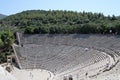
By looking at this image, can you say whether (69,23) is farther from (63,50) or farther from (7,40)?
(63,50)

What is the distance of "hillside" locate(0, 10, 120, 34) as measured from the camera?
6303 cm

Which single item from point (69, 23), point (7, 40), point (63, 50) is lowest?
point (63, 50)

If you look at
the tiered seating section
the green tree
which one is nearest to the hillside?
the tiered seating section

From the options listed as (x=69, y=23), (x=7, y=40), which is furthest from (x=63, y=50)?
(x=69, y=23)

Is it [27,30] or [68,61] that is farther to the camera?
[27,30]

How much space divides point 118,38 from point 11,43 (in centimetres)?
2411

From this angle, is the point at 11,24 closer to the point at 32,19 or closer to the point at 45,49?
the point at 32,19

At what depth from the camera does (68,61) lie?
49.4m

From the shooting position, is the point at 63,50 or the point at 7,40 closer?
the point at 63,50

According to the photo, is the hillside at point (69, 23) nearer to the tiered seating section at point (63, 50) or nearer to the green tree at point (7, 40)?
the tiered seating section at point (63, 50)

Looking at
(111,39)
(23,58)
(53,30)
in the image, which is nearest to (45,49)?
(23,58)

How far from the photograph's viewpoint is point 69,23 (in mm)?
81312

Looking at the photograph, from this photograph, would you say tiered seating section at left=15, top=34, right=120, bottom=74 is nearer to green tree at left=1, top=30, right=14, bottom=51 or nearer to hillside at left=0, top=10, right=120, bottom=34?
green tree at left=1, top=30, right=14, bottom=51

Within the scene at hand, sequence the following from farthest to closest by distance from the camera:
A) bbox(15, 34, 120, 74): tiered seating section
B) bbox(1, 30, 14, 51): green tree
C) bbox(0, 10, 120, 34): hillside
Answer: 1. bbox(0, 10, 120, 34): hillside
2. bbox(1, 30, 14, 51): green tree
3. bbox(15, 34, 120, 74): tiered seating section
